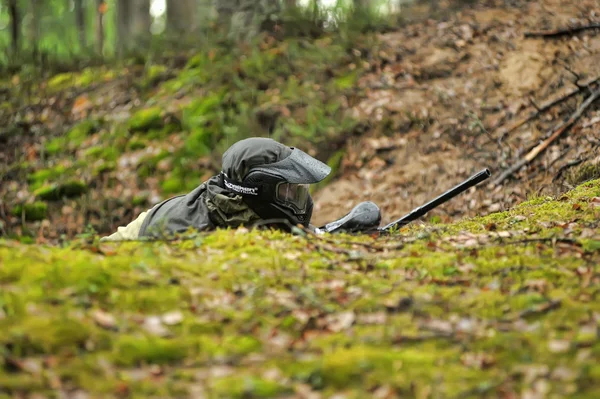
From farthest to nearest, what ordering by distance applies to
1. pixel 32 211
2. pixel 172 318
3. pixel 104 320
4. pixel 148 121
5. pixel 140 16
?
pixel 140 16, pixel 148 121, pixel 32 211, pixel 172 318, pixel 104 320

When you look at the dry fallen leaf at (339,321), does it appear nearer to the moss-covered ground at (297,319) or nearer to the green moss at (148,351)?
the moss-covered ground at (297,319)

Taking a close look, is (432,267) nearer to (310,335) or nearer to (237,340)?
(310,335)

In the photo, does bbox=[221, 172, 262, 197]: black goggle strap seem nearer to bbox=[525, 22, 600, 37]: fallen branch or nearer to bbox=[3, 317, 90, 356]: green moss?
bbox=[3, 317, 90, 356]: green moss

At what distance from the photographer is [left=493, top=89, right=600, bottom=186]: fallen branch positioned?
A: 8266 mm

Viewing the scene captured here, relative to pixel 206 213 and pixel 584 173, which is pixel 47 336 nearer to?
pixel 206 213

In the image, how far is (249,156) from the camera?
5.20 metres

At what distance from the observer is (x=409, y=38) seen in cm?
1138

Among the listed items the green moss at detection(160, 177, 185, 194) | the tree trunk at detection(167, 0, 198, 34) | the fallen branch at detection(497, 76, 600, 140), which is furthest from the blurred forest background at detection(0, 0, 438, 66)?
the fallen branch at detection(497, 76, 600, 140)

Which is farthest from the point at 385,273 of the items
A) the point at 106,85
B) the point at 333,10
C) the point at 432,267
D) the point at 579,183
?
the point at 106,85

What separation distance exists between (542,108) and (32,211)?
8.29 m

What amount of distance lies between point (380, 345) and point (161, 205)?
3064mm

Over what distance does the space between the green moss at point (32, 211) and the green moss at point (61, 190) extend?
22cm

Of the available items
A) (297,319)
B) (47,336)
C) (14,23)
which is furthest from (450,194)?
(14,23)

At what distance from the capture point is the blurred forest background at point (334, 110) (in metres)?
8.85
